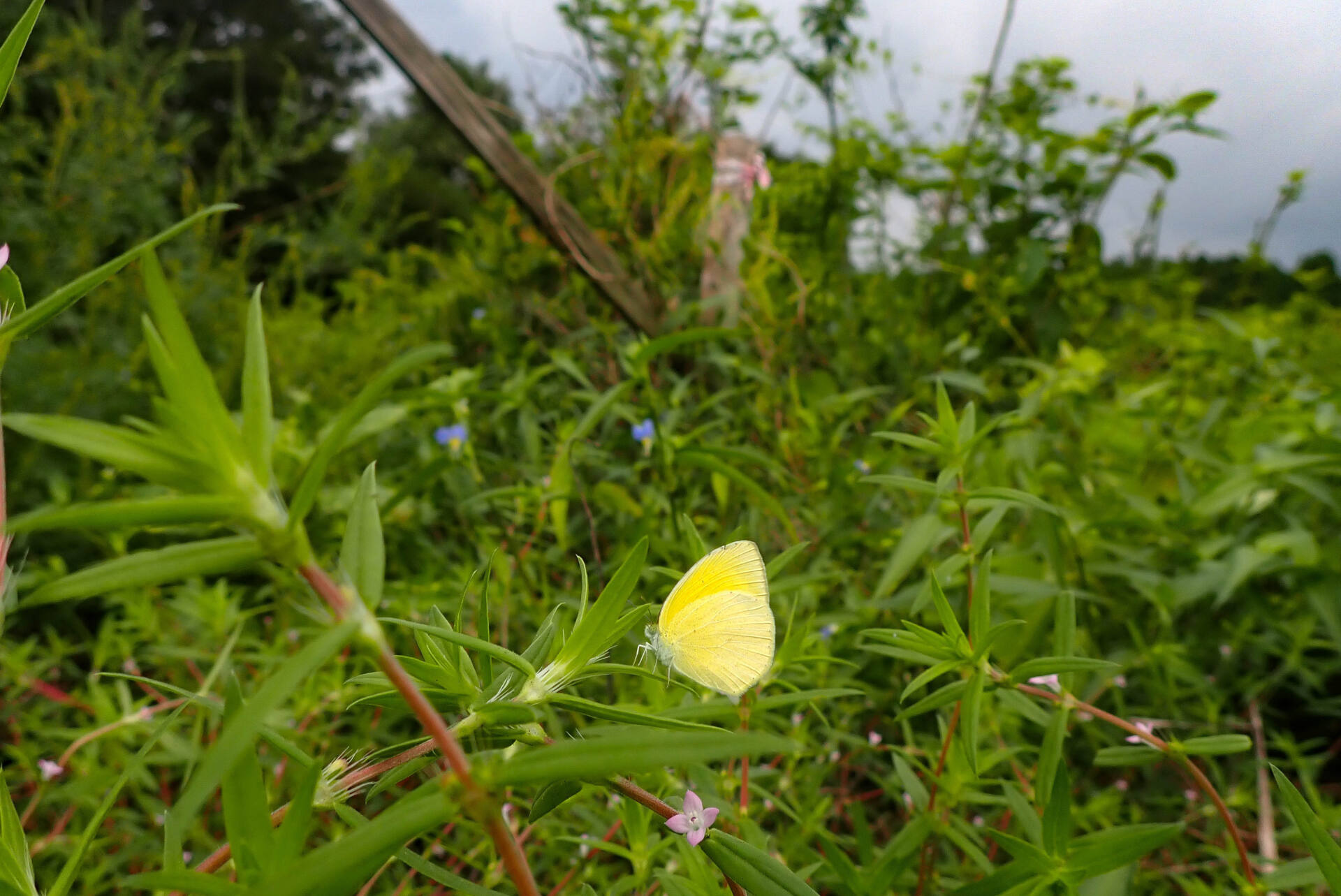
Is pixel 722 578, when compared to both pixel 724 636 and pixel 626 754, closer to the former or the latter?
pixel 724 636

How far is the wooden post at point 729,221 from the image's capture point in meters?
1.97

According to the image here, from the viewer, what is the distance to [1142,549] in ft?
4.24

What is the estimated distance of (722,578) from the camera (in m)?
0.55

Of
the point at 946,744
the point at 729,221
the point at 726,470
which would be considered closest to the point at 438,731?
the point at 946,744

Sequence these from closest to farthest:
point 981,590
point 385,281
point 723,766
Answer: point 981,590 → point 723,766 → point 385,281

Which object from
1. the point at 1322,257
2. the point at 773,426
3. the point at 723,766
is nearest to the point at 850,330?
the point at 773,426

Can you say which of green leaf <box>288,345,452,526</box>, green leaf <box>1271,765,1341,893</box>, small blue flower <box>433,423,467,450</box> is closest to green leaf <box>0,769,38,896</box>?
green leaf <box>288,345,452,526</box>

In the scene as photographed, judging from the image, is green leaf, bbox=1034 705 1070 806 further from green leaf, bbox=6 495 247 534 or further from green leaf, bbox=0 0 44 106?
green leaf, bbox=0 0 44 106

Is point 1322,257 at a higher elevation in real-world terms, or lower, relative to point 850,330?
lower

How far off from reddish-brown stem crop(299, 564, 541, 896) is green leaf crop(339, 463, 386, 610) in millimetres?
15

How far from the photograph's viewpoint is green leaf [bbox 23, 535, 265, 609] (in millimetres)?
265

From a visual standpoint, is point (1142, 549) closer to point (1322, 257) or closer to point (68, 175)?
point (68, 175)

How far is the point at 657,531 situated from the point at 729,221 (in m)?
1.24

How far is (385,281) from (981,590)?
308cm
